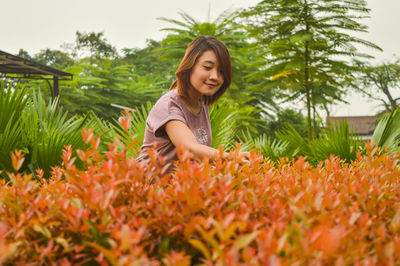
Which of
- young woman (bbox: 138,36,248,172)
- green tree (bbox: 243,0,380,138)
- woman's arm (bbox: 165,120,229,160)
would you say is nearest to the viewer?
woman's arm (bbox: 165,120,229,160)

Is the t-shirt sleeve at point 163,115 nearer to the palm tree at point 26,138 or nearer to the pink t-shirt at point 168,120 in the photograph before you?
the pink t-shirt at point 168,120

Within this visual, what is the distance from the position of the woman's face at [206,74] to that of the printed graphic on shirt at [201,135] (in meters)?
0.25

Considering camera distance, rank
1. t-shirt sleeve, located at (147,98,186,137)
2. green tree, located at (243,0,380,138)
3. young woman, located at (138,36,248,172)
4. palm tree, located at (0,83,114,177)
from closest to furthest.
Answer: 1. t-shirt sleeve, located at (147,98,186,137)
2. young woman, located at (138,36,248,172)
3. palm tree, located at (0,83,114,177)
4. green tree, located at (243,0,380,138)

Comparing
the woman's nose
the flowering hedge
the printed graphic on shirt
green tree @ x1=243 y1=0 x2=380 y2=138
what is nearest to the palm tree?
the printed graphic on shirt

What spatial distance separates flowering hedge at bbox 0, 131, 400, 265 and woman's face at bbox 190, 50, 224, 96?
1.28 meters

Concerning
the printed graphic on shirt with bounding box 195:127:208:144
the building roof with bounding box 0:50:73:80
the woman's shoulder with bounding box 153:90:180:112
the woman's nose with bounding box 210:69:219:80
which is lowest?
the printed graphic on shirt with bounding box 195:127:208:144

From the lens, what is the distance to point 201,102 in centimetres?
251

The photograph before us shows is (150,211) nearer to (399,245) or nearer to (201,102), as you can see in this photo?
(399,245)

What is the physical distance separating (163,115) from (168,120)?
0.05 m

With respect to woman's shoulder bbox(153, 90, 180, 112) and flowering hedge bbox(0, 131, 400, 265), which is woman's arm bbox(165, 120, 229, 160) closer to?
woman's shoulder bbox(153, 90, 180, 112)

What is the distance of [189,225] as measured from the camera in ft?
2.46

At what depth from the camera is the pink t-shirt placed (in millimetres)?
1989

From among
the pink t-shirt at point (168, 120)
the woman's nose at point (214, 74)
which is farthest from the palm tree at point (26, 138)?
the woman's nose at point (214, 74)

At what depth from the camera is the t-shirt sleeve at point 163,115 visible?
196cm
